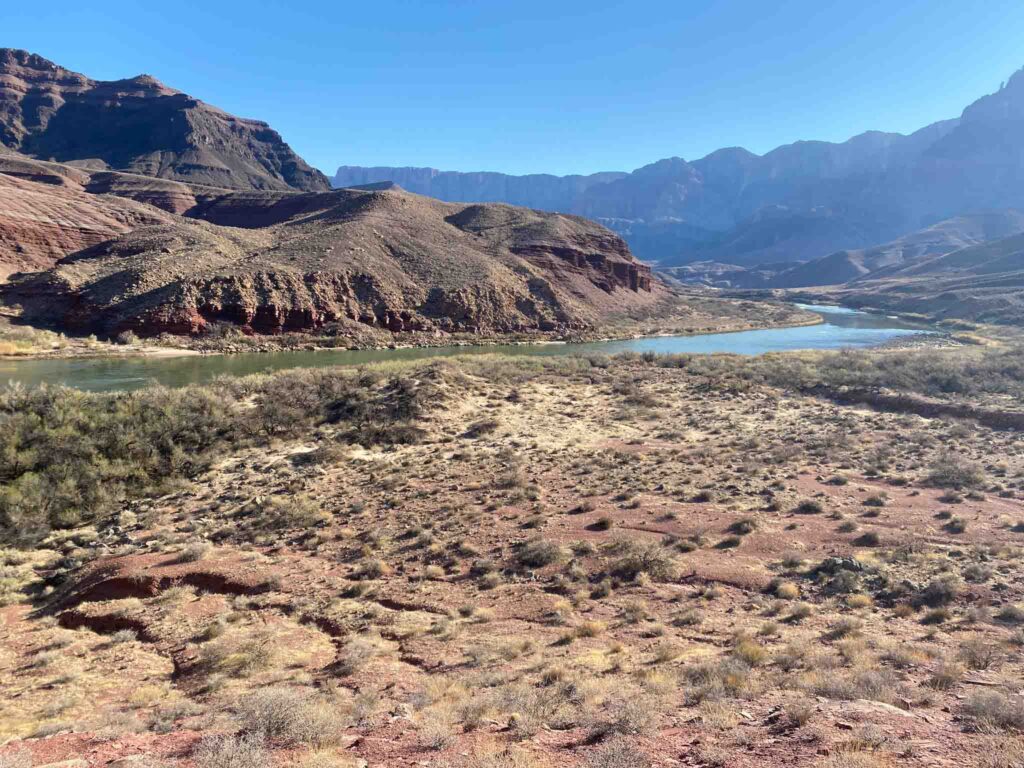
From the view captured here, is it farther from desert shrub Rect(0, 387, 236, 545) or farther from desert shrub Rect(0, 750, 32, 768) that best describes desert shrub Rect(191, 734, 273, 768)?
desert shrub Rect(0, 387, 236, 545)

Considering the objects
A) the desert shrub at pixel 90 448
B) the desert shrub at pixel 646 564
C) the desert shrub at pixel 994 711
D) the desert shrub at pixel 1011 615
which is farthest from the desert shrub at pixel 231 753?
the desert shrub at pixel 90 448

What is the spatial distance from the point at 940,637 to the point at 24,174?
4184 inches

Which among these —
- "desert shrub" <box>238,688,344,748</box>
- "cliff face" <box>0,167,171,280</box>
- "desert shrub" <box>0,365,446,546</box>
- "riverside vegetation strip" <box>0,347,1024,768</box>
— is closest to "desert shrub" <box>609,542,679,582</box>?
"riverside vegetation strip" <box>0,347,1024,768</box>

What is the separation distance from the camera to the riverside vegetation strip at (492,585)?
→ 18.0 ft

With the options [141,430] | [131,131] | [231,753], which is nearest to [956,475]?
[231,753]

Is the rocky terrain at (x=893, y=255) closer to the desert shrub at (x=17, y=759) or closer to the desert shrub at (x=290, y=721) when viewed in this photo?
the desert shrub at (x=290, y=721)

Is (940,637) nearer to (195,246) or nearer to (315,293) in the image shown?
(315,293)

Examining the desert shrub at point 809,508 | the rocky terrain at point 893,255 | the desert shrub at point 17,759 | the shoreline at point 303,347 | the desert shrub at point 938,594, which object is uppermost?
the rocky terrain at point 893,255

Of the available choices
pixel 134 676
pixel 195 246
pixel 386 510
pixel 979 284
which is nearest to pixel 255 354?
pixel 195 246

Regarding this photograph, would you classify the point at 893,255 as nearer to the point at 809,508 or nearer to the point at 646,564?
the point at 809,508

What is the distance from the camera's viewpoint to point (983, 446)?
760 inches

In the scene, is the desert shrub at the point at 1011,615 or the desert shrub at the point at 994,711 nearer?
the desert shrub at the point at 994,711

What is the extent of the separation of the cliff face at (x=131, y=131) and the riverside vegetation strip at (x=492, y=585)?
129 meters

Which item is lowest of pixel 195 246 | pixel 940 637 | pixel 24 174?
pixel 940 637
